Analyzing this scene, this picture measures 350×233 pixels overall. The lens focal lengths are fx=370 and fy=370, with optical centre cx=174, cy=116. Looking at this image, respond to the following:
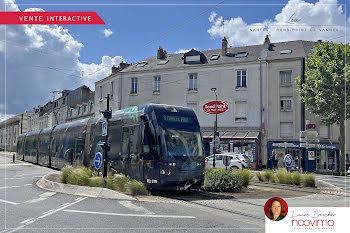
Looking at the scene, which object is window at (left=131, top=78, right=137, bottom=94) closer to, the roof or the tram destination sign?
the roof

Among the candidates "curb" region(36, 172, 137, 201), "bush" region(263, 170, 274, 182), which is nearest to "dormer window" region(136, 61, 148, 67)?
"bush" region(263, 170, 274, 182)

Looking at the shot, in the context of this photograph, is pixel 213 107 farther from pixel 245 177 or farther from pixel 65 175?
pixel 65 175

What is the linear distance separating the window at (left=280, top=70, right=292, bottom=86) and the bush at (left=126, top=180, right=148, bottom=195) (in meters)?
26.2

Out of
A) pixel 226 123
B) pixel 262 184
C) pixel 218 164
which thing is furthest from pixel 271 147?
pixel 262 184

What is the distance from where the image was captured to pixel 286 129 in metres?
34.4

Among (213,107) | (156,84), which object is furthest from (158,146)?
(156,84)

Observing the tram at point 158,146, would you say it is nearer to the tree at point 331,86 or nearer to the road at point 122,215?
the road at point 122,215

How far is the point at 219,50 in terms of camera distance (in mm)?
41469

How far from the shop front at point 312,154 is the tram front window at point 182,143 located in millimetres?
22485

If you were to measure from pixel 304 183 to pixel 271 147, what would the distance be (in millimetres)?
18404

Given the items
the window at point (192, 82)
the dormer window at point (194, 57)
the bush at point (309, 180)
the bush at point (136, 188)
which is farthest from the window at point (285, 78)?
the bush at point (136, 188)

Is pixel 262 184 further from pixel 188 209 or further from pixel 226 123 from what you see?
pixel 226 123

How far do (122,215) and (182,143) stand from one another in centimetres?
476

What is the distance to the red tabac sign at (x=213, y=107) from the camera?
36.4 metres
